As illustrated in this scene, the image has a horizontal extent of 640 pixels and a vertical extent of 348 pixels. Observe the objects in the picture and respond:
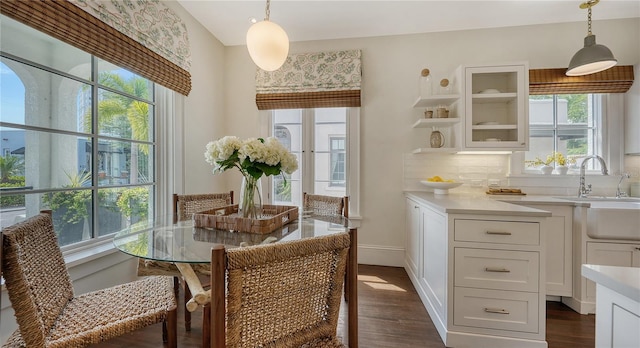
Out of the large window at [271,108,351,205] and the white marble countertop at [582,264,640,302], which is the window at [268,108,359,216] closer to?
the large window at [271,108,351,205]

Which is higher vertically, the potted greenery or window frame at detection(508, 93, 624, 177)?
window frame at detection(508, 93, 624, 177)

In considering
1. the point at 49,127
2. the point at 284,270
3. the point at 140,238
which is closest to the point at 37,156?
the point at 49,127

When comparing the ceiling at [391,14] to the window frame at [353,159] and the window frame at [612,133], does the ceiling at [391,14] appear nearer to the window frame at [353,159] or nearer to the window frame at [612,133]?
the window frame at [612,133]

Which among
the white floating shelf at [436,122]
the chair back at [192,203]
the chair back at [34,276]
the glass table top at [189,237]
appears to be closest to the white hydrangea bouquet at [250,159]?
the glass table top at [189,237]

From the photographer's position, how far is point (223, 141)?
1.35 m

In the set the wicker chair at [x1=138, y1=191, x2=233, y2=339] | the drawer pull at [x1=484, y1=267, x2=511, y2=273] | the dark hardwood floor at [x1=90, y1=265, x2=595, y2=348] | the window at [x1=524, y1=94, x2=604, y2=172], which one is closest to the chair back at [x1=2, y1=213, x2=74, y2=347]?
the wicker chair at [x1=138, y1=191, x2=233, y2=339]

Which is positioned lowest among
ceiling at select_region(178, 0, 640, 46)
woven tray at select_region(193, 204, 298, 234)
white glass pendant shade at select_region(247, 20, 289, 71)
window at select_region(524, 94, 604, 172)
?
woven tray at select_region(193, 204, 298, 234)

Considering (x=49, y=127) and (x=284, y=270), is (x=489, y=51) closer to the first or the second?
(x=284, y=270)

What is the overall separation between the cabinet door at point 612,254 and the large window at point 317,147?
6.69 feet

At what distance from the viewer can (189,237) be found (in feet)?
4.07

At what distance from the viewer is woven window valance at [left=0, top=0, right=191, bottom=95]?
1.27m

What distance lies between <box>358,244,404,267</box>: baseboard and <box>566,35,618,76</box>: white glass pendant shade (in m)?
2.33

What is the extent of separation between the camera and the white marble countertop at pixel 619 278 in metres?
0.49

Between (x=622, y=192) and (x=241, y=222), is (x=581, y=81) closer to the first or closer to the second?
(x=622, y=192)
